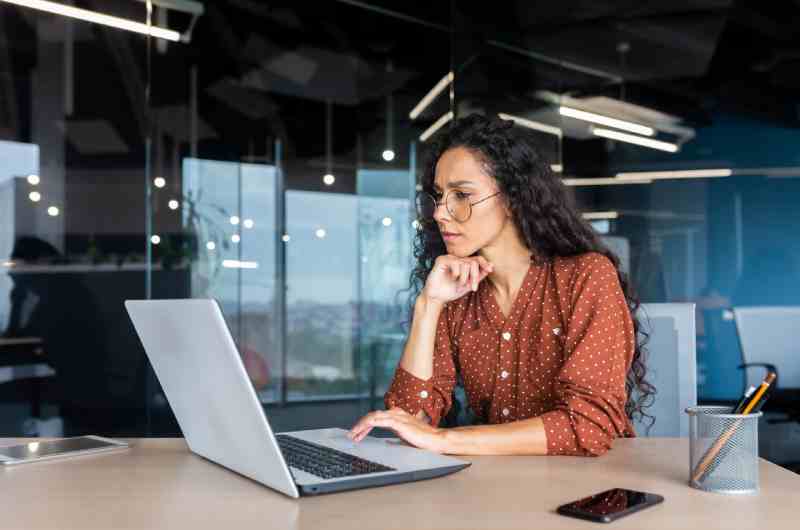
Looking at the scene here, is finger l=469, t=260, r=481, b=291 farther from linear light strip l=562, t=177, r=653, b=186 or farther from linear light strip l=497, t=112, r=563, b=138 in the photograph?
linear light strip l=562, t=177, r=653, b=186

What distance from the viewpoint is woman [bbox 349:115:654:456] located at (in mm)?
1650

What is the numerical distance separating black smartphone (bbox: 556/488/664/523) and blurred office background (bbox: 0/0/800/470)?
369 cm

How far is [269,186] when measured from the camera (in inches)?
192

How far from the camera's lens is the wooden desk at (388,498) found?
1005 mm

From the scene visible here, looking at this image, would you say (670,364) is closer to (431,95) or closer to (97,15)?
(431,95)

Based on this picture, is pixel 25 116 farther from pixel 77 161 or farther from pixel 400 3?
pixel 400 3

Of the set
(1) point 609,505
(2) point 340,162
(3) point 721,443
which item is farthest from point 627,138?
(1) point 609,505

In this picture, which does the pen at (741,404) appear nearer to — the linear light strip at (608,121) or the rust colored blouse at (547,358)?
the rust colored blouse at (547,358)

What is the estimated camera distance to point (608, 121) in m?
5.27

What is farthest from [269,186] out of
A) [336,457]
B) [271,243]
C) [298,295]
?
[336,457]

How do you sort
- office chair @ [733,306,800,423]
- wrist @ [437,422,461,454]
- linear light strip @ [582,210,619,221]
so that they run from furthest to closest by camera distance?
1. linear light strip @ [582,210,619,221]
2. office chair @ [733,306,800,423]
3. wrist @ [437,422,461,454]

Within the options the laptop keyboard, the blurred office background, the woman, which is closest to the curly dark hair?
the woman

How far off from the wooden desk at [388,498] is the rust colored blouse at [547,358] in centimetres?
11

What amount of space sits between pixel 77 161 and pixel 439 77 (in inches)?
82.3
